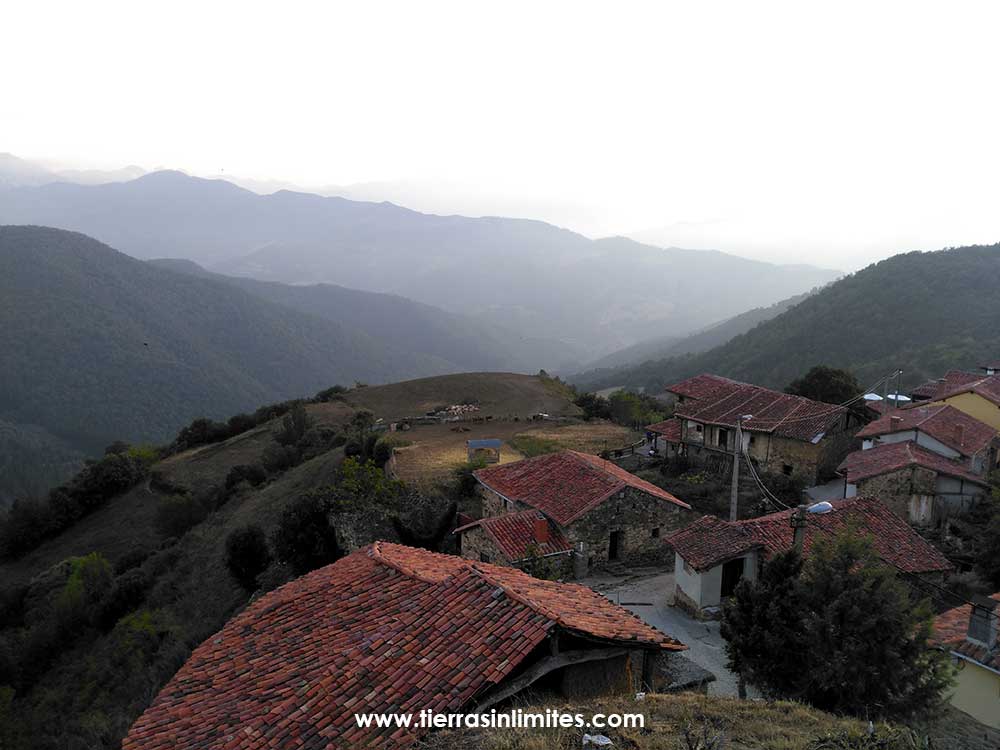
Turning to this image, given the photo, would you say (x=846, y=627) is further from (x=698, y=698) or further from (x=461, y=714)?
(x=461, y=714)

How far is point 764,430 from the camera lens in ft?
95.6

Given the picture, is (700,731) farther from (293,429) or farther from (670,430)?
(293,429)

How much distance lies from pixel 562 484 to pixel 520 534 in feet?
9.27

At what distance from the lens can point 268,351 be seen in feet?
469

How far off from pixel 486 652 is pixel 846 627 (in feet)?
17.6

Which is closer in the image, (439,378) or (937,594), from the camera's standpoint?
(937,594)

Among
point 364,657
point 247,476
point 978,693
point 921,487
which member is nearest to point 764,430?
point 921,487

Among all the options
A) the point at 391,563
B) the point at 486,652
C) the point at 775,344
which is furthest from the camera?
the point at 775,344

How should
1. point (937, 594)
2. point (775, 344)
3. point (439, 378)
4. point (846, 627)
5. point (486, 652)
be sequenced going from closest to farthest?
point (486, 652), point (846, 627), point (937, 594), point (439, 378), point (775, 344)

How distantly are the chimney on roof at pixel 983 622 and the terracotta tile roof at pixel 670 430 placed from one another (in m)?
21.8

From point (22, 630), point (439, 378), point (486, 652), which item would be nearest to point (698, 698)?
point (486, 652)

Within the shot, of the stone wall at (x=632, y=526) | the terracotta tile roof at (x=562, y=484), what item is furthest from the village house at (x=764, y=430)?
the terracotta tile roof at (x=562, y=484)

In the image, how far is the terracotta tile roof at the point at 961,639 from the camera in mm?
11500

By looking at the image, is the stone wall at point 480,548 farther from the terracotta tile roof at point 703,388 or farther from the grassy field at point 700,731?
the terracotta tile roof at point 703,388
